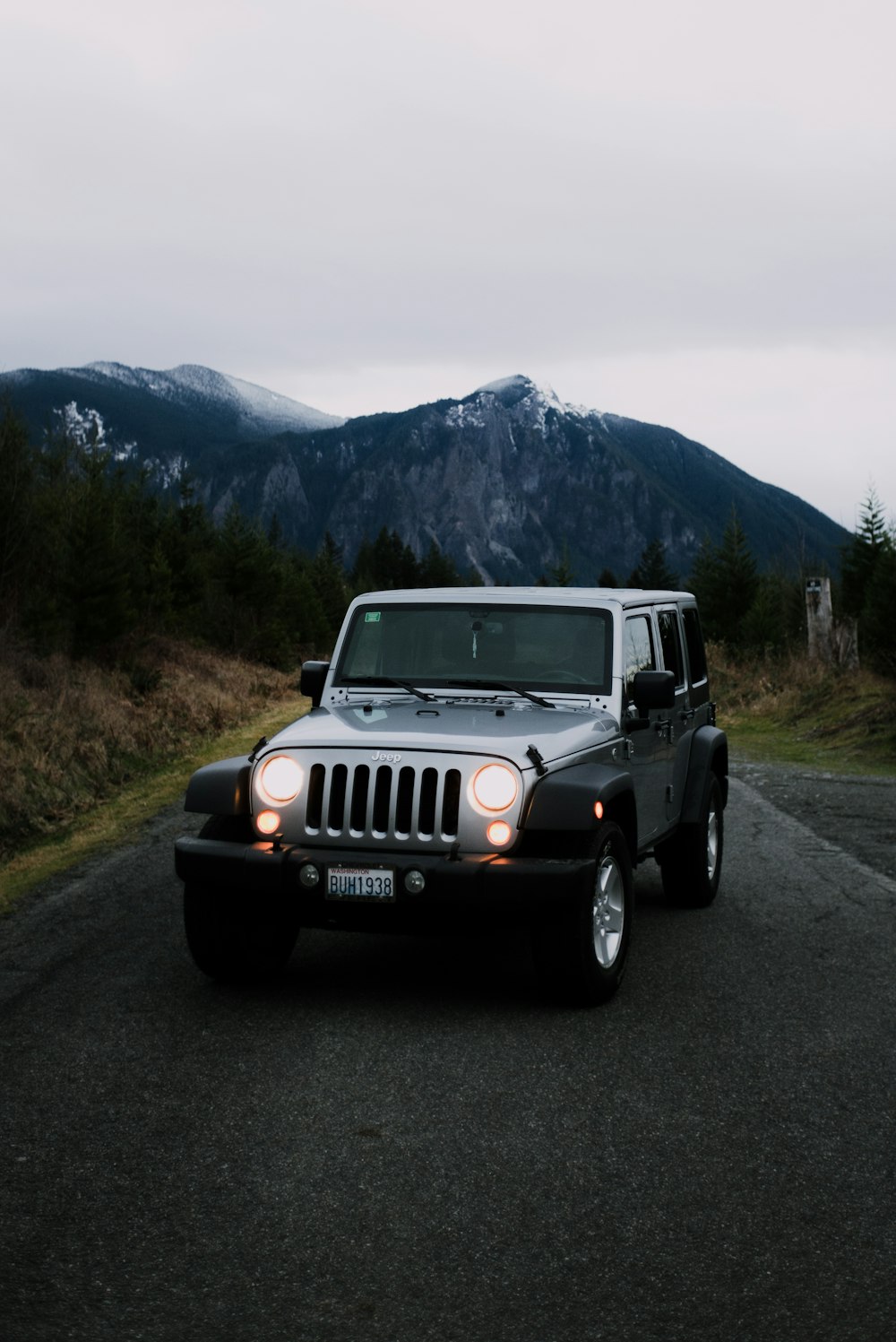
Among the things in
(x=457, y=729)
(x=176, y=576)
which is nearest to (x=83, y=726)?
(x=457, y=729)

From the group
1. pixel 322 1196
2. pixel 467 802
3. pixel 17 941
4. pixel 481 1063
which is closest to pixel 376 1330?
pixel 322 1196

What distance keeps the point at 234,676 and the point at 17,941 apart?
3071cm

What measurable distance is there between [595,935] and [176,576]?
126 feet

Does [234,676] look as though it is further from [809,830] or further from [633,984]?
[633,984]

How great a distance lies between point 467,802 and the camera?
20.0ft

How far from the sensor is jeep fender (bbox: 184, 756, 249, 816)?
6.49m

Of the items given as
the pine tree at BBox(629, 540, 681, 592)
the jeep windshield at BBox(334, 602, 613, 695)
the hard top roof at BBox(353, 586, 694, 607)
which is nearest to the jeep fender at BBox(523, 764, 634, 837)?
the jeep windshield at BBox(334, 602, 613, 695)

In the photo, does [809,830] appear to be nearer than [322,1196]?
No

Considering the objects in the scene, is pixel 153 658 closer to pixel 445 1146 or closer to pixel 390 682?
pixel 390 682

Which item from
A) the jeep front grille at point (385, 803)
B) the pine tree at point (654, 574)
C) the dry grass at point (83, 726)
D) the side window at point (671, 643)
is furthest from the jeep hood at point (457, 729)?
the pine tree at point (654, 574)

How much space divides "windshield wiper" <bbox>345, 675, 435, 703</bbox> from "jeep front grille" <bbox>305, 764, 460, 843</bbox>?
1.21 metres

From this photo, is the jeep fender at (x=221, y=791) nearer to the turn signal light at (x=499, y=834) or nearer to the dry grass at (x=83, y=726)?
the turn signal light at (x=499, y=834)

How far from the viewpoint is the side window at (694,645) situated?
9.43m

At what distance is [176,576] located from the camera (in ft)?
142
